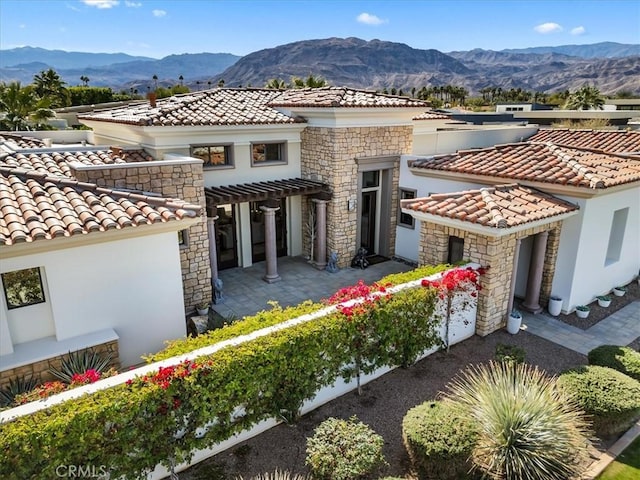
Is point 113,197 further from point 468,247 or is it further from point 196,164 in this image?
point 468,247

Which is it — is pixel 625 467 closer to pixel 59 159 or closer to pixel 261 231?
pixel 261 231

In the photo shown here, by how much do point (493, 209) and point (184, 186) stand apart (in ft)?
29.5

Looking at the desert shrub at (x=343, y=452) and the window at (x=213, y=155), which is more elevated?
the window at (x=213, y=155)

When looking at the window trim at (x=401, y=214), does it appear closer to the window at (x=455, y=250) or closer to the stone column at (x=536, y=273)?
the window at (x=455, y=250)

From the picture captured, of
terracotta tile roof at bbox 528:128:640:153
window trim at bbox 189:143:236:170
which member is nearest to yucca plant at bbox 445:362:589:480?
window trim at bbox 189:143:236:170

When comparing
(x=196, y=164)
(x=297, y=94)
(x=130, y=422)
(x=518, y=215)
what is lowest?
(x=130, y=422)

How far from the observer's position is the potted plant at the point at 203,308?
13760 millimetres

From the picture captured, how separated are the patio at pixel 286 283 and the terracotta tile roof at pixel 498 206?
4.58 meters

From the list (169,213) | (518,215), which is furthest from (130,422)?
(518,215)

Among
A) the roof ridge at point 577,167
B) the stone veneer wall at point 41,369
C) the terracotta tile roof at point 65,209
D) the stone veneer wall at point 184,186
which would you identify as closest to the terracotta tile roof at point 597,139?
the roof ridge at point 577,167

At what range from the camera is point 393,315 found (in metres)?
9.49

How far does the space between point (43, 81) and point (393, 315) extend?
180 ft

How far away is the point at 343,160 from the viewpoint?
1642cm

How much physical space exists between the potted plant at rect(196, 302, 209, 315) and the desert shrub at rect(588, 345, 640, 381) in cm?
1073
